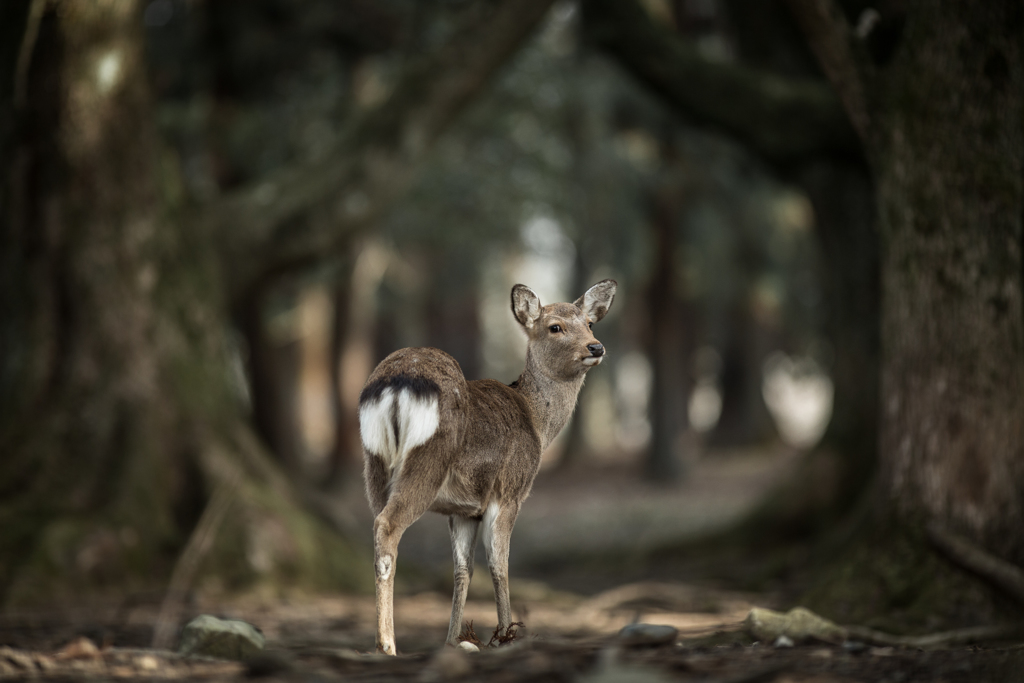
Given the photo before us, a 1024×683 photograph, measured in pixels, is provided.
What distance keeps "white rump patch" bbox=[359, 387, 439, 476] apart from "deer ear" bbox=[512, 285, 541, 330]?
0.68m

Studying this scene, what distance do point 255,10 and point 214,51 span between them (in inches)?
37.3

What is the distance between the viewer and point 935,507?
19.1 ft

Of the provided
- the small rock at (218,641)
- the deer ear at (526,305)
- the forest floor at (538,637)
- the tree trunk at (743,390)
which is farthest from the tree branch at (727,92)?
the tree trunk at (743,390)

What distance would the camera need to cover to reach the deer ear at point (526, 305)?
14.0 feet

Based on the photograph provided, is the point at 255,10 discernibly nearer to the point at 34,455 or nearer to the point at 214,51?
the point at 214,51

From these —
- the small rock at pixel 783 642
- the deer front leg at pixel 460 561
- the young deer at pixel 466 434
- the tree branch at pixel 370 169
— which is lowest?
the small rock at pixel 783 642

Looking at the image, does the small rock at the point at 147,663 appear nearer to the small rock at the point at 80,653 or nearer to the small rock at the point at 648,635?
the small rock at the point at 80,653

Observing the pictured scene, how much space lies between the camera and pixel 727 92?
908 centimetres

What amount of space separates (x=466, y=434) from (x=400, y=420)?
0.32 metres

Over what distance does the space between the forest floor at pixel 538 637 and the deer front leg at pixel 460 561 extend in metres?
0.13

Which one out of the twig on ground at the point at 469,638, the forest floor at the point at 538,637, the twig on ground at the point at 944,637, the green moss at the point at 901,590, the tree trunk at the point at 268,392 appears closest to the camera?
the forest floor at the point at 538,637

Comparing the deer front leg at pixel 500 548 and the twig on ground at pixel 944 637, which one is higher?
the deer front leg at pixel 500 548

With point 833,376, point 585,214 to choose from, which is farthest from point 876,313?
point 585,214

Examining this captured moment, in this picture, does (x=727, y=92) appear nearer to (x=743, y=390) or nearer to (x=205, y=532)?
(x=205, y=532)
